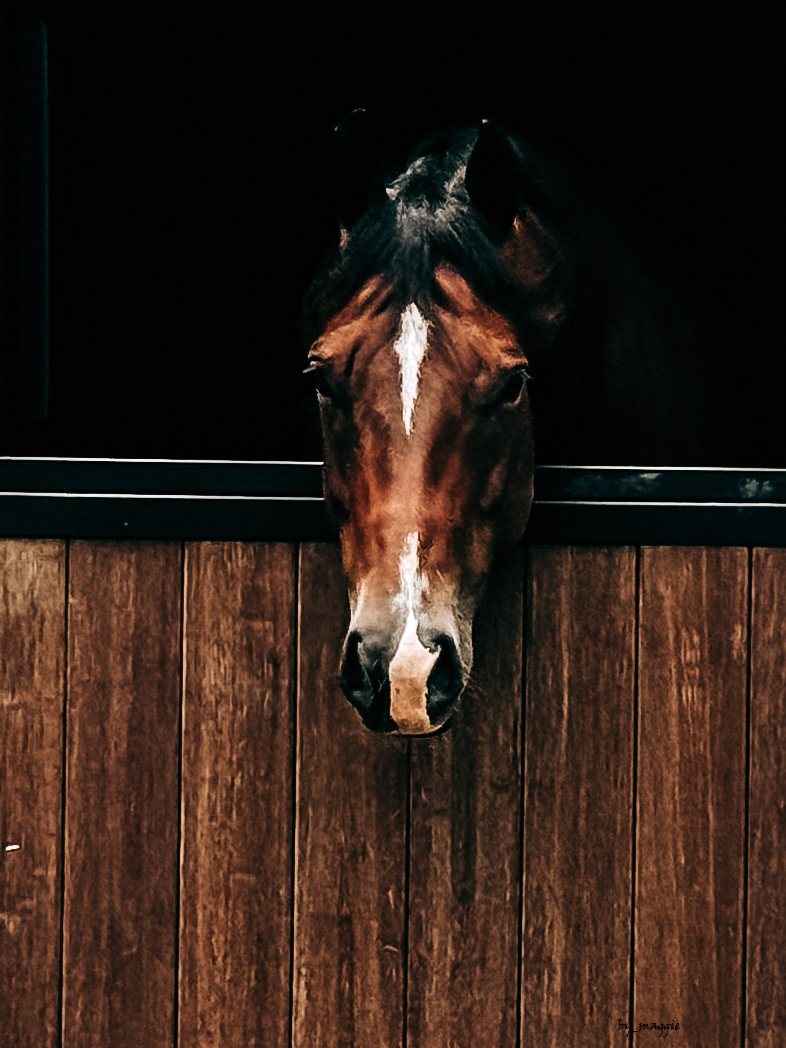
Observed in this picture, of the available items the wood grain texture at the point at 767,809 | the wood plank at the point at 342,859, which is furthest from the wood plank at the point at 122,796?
the wood grain texture at the point at 767,809

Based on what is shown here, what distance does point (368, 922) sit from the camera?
147 centimetres

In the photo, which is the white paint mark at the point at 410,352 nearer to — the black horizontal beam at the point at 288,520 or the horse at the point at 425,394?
the horse at the point at 425,394

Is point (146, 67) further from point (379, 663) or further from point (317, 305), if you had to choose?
point (379, 663)

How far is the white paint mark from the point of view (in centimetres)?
126

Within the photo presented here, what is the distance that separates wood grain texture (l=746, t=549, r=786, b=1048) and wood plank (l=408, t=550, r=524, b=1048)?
0.39 m

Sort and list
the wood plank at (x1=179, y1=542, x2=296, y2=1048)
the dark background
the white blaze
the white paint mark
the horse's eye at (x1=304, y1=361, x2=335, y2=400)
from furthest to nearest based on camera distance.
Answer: the dark background < the wood plank at (x1=179, y1=542, x2=296, y2=1048) < the horse's eye at (x1=304, y1=361, x2=335, y2=400) < the white paint mark < the white blaze

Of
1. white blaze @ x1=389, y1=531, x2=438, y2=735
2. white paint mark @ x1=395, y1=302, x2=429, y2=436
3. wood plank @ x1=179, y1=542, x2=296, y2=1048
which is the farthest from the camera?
wood plank @ x1=179, y1=542, x2=296, y2=1048

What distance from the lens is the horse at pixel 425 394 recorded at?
1.16m

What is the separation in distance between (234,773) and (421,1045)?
0.54m

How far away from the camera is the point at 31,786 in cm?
149

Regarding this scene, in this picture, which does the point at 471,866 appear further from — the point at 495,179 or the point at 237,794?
the point at 495,179

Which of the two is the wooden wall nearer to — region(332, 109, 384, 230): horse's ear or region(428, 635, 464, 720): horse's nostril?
region(428, 635, 464, 720): horse's nostril

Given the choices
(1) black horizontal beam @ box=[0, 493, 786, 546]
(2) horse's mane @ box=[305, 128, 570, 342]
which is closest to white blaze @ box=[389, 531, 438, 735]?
(1) black horizontal beam @ box=[0, 493, 786, 546]

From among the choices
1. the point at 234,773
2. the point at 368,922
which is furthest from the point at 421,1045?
the point at 234,773
